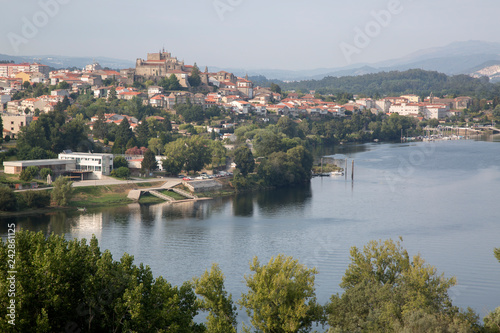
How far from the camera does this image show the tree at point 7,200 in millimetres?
13807

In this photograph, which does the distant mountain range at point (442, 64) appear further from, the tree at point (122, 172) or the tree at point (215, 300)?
the tree at point (215, 300)

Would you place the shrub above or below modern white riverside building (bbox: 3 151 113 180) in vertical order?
below

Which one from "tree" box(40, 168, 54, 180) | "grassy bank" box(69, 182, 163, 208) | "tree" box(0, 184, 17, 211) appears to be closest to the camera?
"tree" box(0, 184, 17, 211)

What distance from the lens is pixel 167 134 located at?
24.2 metres

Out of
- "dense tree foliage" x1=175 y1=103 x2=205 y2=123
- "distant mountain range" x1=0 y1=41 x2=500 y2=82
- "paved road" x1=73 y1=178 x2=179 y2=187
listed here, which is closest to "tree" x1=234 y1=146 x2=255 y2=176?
"paved road" x1=73 y1=178 x2=179 y2=187

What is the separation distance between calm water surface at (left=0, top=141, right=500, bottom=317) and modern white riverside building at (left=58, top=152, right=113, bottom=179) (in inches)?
117

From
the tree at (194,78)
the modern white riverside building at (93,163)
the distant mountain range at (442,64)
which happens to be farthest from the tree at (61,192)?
the distant mountain range at (442,64)

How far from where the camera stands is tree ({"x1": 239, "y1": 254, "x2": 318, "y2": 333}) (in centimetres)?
633

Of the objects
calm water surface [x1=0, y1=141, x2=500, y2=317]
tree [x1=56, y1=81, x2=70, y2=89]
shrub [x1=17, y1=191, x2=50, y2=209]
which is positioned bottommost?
calm water surface [x1=0, y1=141, x2=500, y2=317]

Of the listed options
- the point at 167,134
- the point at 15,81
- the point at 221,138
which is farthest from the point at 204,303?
the point at 15,81

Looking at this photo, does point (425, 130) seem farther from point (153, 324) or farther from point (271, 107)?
point (153, 324)

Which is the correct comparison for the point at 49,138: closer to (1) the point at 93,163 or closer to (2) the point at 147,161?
(1) the point at 93,163

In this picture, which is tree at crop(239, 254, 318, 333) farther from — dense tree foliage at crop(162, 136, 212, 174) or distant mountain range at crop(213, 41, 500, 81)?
distant mountain range at crop(213, 41, 500, 81)

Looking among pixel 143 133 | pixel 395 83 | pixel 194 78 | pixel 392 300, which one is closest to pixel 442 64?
pixel 395 83
